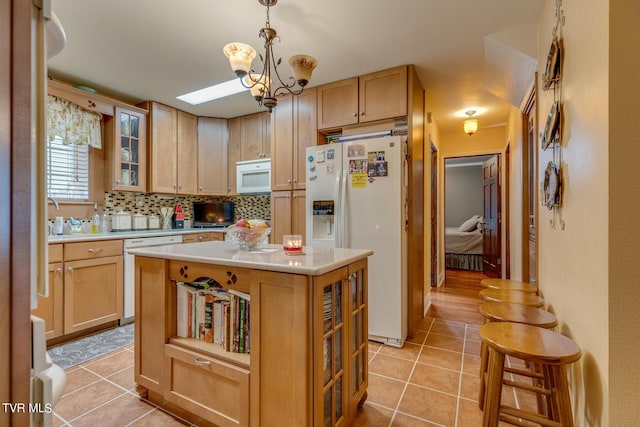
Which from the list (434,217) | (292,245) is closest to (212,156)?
(292,245)

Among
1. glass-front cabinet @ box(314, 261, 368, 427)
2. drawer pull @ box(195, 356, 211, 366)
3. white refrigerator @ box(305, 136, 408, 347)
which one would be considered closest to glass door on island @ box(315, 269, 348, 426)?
glass-front cabinet @ box(314, 261, 368, 427)

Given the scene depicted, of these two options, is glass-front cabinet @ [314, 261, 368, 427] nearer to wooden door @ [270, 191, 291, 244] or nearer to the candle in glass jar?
the candle in glass jar

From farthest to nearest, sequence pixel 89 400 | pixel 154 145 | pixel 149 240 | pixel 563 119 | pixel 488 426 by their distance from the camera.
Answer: pixel 154 145 < pixel 149 240 < pixel 89 400 < pixel 563 119 < pixel 488 426

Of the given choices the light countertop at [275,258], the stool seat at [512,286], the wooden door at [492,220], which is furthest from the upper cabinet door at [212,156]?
the wooden door at [492,220]

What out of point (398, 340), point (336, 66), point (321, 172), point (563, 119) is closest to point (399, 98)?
point (336, 66)

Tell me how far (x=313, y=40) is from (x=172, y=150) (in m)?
2.42

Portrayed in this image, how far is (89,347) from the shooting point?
8.30 feet

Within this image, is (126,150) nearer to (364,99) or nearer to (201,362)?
(364,99)

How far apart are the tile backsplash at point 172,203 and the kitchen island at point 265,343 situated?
2.30 metres

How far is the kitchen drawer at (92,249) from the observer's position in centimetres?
262

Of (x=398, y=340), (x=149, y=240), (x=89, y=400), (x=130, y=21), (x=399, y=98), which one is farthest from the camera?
(x=149, y=240)

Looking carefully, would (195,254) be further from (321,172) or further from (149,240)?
(149,240)

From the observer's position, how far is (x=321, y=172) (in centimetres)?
289

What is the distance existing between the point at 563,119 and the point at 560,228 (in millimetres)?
563
